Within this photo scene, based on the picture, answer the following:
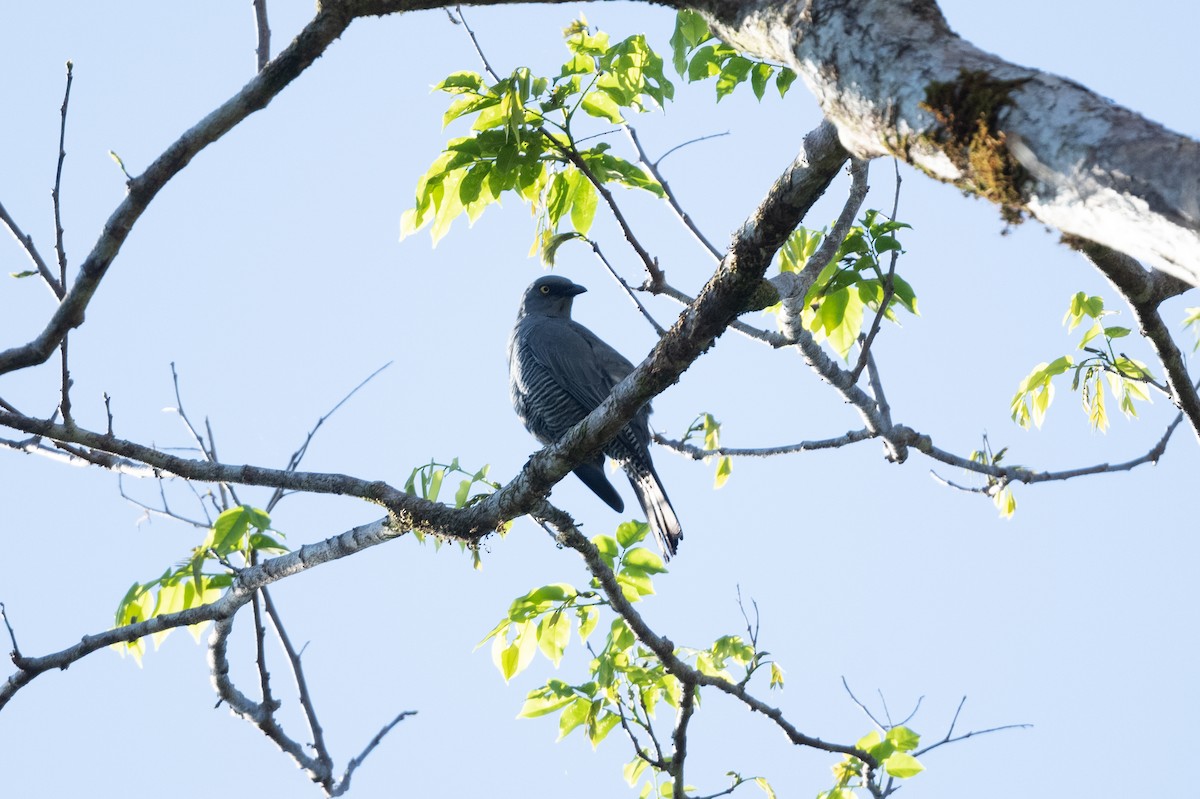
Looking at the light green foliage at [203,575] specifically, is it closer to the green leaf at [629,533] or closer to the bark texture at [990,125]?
the green leaf at [629,533]

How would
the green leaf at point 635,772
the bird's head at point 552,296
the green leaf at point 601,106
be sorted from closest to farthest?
the green leaf at point 601,106 → the green leaf at point 635,772 → the bird's head at point 552,296

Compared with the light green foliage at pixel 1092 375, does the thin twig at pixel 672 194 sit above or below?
above

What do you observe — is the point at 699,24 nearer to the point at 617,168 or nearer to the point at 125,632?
the point at 617,168

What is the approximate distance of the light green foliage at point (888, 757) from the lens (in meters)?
4.14

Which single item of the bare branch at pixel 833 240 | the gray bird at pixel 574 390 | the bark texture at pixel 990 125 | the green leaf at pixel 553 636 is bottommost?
the bark texture at pixel 990 125

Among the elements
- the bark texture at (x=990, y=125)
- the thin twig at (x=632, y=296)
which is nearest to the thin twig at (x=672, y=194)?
the thin twig at (x=632, y=296)

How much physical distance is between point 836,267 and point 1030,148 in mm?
2679

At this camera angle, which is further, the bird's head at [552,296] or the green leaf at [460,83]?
the bird's head at [552,296]

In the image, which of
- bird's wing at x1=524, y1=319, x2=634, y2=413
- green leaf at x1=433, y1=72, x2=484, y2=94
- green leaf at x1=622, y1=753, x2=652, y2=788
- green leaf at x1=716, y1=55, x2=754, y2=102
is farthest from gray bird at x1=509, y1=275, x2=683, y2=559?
green leaf at x1=433, y1=72, x2=484, y2=94

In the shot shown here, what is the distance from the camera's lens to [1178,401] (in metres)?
2.99

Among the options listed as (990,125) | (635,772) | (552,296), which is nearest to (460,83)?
(990,125)

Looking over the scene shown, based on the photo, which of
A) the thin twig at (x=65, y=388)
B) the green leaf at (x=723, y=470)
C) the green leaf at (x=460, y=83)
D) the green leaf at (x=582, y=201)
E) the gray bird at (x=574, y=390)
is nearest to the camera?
the thin twig at (x=65, y=388)

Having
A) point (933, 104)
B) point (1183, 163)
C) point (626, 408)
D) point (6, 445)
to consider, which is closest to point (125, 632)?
point (6, 445)

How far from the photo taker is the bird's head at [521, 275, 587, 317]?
7938mm
